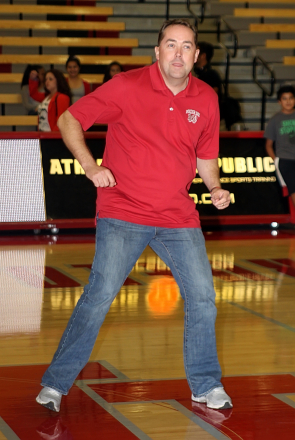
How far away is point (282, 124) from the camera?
10461 mm

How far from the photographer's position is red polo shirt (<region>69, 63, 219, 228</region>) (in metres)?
3.83

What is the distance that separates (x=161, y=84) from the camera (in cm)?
391

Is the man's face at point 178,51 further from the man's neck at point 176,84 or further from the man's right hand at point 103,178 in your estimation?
the man's right hand at point 103,178

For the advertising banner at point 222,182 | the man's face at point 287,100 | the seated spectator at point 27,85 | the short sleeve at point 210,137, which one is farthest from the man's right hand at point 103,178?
the seated spectator at point 27,85

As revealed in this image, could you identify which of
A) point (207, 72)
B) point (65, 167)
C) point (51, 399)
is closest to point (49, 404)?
point (51, 399)

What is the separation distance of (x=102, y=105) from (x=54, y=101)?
273 inches

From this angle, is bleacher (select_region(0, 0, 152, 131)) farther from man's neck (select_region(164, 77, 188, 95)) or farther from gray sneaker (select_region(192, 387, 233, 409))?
gray sneaker (select_region(192, 387, 233, 409))

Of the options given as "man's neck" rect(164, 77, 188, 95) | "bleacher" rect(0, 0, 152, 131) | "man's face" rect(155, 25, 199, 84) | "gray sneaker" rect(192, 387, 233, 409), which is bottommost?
"gray sneaker" rect(192, 387, 233, 409)

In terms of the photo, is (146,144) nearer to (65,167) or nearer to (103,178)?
(103,178)

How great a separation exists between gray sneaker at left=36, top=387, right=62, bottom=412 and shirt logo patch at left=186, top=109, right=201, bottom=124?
151 cm

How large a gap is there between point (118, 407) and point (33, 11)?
1324cm

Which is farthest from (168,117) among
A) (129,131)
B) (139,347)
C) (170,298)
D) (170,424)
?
(170,298)

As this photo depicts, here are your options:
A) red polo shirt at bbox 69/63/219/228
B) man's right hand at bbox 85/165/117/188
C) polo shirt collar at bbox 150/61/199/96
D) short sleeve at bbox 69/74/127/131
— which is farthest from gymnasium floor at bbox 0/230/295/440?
polo shirt collar at bbox 150/61/199/96

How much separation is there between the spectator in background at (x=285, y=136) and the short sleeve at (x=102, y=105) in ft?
22.4
